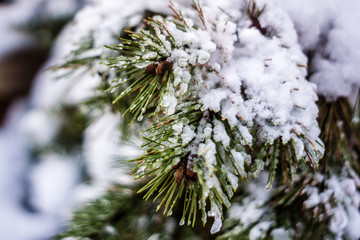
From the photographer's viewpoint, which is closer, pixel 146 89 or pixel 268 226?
pixel 146 89

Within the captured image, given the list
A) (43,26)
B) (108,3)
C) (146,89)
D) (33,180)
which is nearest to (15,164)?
(33,180)

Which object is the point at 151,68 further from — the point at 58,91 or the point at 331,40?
the point at 58,91

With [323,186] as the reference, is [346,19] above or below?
above

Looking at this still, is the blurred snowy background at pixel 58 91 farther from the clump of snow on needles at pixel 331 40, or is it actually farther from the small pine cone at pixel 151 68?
the small pine cone at pixel 151 68

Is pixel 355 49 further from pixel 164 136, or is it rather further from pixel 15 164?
pixel 15 164

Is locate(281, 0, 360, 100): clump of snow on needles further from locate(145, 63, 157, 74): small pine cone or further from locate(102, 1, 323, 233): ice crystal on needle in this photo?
locate(145, 63, 157, 74): small pine cone

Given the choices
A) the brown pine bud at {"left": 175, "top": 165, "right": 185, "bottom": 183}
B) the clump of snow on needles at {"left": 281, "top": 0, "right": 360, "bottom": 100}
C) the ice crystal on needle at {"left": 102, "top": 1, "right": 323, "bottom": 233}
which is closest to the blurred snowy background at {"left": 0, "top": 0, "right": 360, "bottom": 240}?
the clump of snow on needles at {"left": 281, "top": 0, "right": 360, "bottom": 100}

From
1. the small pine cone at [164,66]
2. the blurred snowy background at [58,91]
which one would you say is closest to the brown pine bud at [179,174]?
the small pine cone at [164,66]

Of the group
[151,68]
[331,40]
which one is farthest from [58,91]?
[331,40]
